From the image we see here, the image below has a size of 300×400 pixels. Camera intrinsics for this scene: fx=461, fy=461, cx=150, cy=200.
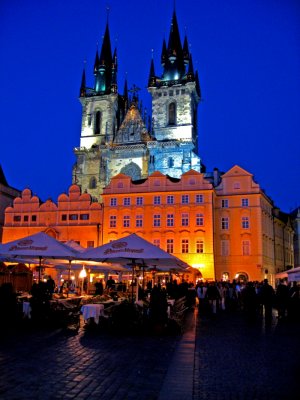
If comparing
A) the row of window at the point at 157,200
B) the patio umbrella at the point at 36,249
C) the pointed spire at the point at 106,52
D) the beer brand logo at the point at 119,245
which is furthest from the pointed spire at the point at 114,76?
the beer brand logo at the point at 119,245

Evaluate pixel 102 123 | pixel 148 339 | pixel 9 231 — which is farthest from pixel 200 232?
pixel 148 339

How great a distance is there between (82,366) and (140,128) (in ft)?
204

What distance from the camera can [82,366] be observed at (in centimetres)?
866

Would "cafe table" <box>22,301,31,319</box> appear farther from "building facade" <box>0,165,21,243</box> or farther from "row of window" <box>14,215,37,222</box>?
"building facade" <box>0,165,21,243</box>

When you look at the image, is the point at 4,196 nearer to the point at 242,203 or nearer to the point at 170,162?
the point at 170,162

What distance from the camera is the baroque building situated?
213 feet

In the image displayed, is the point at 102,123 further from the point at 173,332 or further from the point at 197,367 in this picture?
the point at 197,367

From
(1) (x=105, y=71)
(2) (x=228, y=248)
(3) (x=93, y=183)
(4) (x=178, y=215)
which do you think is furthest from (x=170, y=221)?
(1) (x=105, y=71)

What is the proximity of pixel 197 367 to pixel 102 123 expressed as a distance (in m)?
65.4

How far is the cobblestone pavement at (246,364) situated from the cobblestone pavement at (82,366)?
83 cm

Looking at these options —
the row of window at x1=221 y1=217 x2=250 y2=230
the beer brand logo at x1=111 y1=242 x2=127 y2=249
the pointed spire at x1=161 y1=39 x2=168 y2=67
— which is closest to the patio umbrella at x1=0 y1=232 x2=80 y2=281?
the beer brand logo at x1=111 y1=242 x2=127 y2=249

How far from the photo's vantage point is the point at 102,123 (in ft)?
236

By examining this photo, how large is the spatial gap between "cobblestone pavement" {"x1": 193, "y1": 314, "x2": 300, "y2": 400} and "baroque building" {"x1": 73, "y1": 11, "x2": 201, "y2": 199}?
162ft

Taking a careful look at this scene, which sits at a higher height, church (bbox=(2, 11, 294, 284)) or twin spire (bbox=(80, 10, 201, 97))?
twin spire (bbox=(80, 10, 201, 97))
